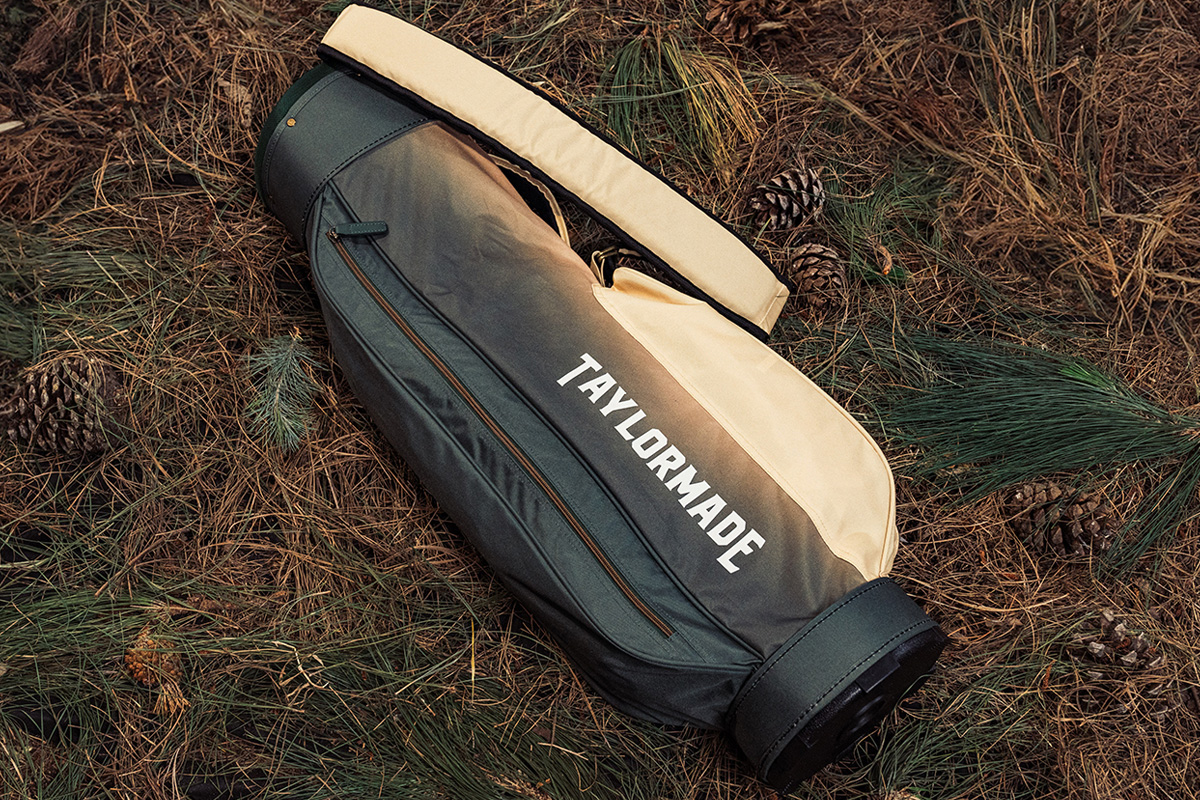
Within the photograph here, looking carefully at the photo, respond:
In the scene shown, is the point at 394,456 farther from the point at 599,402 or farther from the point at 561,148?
the point at 561,148

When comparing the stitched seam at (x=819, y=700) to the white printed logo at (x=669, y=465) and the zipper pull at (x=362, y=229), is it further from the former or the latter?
the zipper pull at (x=362, y=229)

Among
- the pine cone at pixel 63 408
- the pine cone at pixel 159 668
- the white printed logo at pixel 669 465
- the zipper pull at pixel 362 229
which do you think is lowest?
the pine cone at pixel 159 668

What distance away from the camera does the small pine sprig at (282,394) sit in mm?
1600

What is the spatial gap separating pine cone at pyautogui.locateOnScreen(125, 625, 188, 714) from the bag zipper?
0.77 meters

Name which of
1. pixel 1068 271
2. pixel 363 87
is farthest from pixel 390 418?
pixel 1068 271

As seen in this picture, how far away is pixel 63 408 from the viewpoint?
60.8 inches

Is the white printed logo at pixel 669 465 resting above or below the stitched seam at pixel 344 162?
below

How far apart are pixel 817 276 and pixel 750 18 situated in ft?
1.99

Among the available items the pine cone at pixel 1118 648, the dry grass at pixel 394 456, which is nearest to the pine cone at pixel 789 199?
the dry grass at pixel 394 456

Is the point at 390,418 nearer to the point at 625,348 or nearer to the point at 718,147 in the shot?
the point at 625,348

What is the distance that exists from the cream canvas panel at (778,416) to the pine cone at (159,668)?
1.07m

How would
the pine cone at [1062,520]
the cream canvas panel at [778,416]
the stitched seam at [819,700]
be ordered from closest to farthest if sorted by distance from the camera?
the stitched seam at [819,700], the cream canvas panel at [778,416], the pine cone at [1062,520]

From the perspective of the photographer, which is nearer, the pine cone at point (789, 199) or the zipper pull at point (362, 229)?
the zipper pull at point (362, 229)

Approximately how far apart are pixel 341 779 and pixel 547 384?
86 cm
